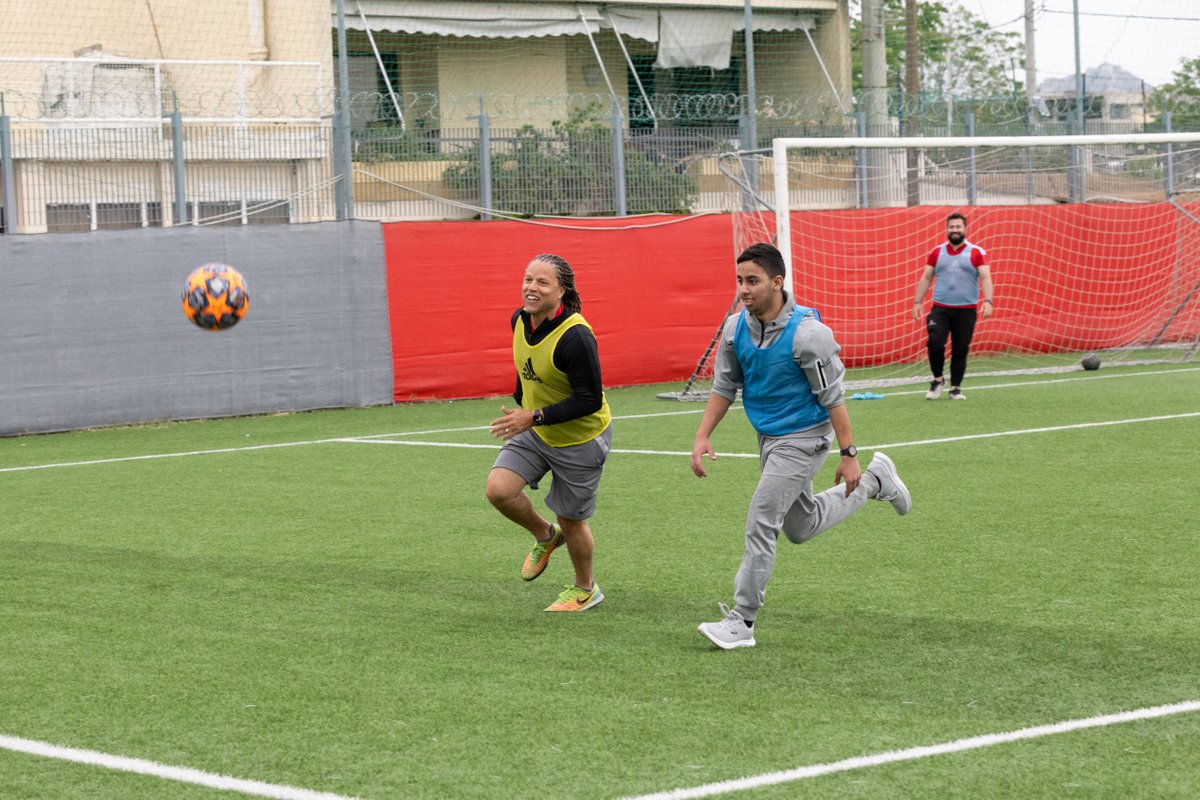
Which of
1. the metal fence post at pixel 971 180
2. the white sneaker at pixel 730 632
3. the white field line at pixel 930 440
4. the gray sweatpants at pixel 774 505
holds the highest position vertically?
the metal fence post at pixel 971 180

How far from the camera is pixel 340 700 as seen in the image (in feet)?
19.1

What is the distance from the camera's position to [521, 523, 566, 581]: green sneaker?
7.73 m

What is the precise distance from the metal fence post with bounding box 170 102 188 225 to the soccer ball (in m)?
5.58

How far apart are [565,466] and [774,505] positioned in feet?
3.97

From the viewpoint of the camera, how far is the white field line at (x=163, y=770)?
15.6ft

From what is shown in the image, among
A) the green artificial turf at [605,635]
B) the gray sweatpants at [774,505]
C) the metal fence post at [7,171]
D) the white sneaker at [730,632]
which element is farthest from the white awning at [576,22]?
the white sneaker at [730,632]

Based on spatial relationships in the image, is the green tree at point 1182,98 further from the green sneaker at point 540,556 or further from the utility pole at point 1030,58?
the green sneaker at point 540,556

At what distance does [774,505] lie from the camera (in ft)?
21.6

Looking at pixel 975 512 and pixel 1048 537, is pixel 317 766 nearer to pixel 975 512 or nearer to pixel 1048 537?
pixel 1048 537

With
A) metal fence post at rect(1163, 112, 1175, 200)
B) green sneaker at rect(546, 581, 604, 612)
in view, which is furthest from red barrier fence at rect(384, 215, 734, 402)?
green sneaker at rect(546, 581, 604, 612)

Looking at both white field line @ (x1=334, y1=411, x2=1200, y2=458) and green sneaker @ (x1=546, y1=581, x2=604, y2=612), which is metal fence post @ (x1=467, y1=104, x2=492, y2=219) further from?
green sneaker @ (x1=546, y1=581, x2=604, y2=612)

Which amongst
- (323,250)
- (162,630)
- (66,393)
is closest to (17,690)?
(162,630)

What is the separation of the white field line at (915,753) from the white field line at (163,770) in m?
1.04

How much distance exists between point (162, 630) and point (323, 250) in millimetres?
11342
